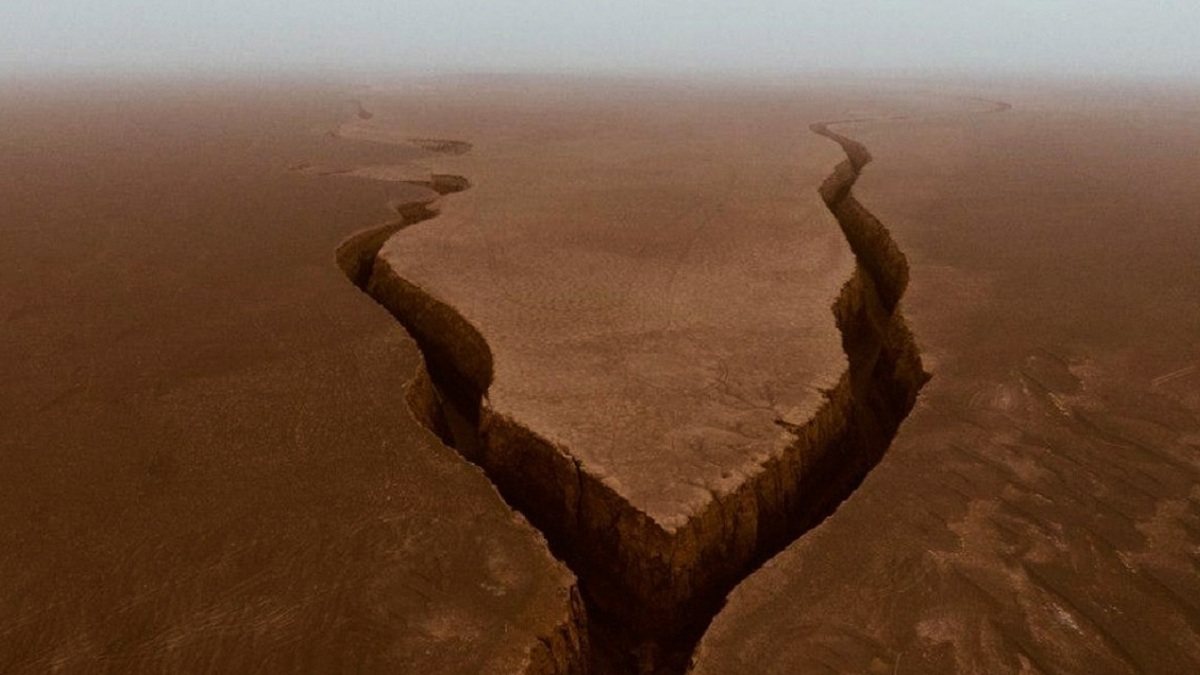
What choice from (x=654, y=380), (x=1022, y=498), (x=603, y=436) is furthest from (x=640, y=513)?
(x=1022, y=498)

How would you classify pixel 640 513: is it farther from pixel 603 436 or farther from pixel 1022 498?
pixel 1022 498

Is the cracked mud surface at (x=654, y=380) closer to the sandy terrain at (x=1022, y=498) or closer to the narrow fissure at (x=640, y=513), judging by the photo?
the narrow fissure at (x=640, y=513)

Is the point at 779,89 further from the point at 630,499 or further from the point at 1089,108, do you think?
the point at 630,499

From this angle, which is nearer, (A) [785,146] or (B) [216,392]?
(B) [216,392]

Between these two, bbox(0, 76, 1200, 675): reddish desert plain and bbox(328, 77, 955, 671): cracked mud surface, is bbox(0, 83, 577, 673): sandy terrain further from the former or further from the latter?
bbox(328, 77, 955, 671): cracked mud surface

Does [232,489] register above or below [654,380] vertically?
below

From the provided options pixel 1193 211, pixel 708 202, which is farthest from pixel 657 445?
pixel 1193 211

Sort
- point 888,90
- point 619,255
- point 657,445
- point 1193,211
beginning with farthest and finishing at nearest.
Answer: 1. point 888,90
2. point 1193,211
3. point 619,255
4. point 657,445
